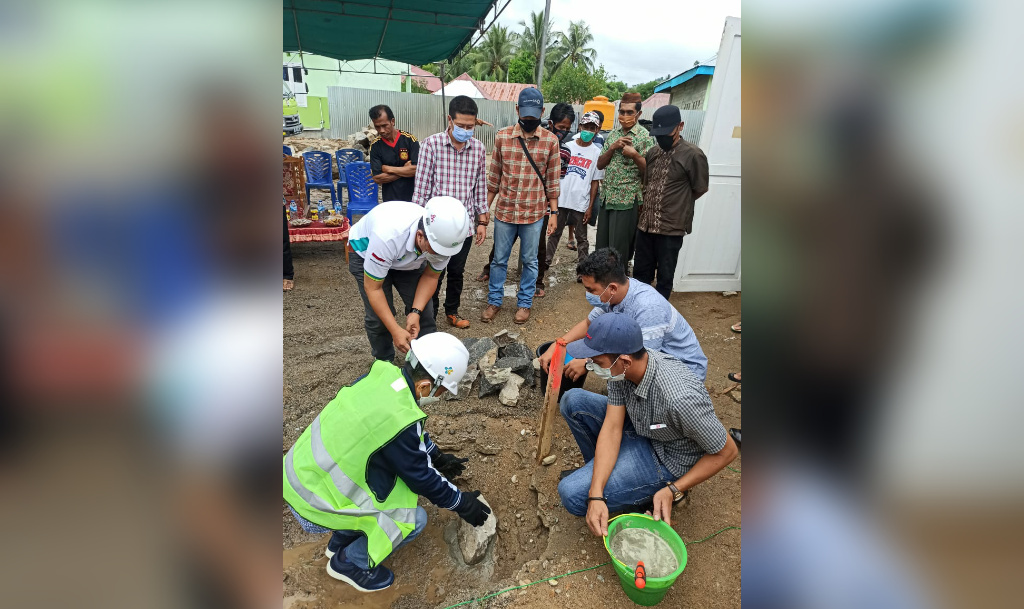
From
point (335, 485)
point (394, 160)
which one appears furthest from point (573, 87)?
point (335, 485)

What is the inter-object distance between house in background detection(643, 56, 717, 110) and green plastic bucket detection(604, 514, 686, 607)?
18706 mm

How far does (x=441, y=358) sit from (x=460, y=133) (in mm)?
2600

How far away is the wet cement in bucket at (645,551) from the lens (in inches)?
82.7

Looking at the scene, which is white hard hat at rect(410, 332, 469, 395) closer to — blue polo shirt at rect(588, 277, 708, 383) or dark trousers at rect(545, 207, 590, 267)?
blue polo shirt at rect(588, 277, 708, 383)

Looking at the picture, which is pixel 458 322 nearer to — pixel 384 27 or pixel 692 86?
pixel 384 27

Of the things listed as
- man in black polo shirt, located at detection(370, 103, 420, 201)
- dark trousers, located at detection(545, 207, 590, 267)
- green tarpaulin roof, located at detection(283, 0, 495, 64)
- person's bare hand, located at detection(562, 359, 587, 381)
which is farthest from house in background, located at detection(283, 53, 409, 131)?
person's bare hand, located at detection(562, 359, 587, 381)

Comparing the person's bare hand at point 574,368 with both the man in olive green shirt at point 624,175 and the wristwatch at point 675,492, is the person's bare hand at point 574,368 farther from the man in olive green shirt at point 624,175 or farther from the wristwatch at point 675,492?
the man in olive green shirt at point 624,175

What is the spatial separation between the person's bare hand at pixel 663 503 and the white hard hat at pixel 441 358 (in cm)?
109

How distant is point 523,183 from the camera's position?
4.49 metres

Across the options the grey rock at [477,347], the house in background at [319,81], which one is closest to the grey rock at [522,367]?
the grey rock at [477,347]

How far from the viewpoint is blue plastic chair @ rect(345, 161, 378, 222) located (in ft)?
23.4
